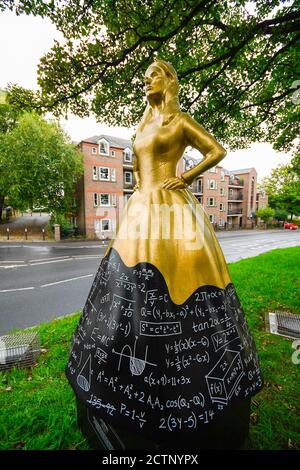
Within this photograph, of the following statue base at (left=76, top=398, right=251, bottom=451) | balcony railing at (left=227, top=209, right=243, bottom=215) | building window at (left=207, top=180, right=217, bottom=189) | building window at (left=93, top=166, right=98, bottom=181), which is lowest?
statue base at (left=76, top=398, right=251, bottom=451)

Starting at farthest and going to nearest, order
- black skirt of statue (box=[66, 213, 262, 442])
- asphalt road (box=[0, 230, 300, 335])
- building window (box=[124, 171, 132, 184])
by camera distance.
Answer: building window (box=[124, 171, 132, 184]) → asphalt road (box=[0, 230, 300, 335]) → black skirt of statue (box=[66, 213, 262, 442])

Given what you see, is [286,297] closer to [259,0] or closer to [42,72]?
[259,0]

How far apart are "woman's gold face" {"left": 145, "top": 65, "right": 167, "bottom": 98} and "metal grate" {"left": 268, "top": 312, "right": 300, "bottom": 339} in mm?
4384

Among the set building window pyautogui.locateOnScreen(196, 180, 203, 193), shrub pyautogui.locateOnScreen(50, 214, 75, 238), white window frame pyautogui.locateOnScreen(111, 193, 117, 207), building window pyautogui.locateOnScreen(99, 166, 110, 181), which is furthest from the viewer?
building window pyautogui.locateOnScreen(196, 180, 203, 193)

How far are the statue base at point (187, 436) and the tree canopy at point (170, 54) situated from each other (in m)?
5.13

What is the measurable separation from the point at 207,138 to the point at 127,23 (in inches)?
148

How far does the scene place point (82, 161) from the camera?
22.7m

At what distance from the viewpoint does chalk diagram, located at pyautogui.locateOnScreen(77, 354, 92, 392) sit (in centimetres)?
179

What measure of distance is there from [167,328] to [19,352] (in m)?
3.04

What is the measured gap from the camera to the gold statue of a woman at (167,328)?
1.60 m

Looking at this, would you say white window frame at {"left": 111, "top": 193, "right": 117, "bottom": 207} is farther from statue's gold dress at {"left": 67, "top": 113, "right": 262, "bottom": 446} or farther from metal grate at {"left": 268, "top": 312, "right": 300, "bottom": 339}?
statue's gold dress at {"left": 67, "top": 113, "right": 262, "bottom": 446}

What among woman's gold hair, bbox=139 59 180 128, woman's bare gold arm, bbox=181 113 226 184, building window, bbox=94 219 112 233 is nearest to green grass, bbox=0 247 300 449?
woman's bare gold arm, bbox=181 113 226 184

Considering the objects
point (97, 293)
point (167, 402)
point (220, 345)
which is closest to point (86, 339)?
point (97, 293)

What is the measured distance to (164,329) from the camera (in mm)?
1618
